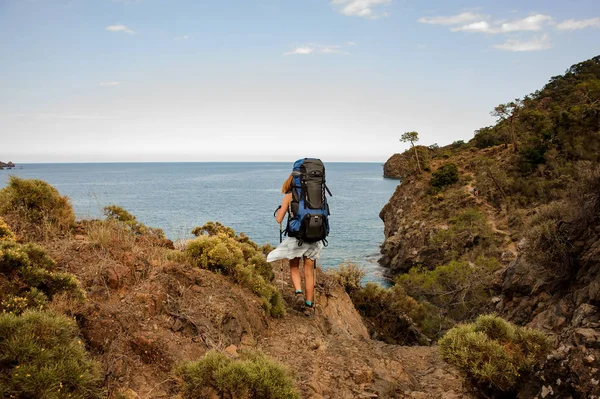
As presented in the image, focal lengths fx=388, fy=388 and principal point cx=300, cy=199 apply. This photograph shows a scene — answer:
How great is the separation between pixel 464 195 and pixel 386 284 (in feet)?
39.6

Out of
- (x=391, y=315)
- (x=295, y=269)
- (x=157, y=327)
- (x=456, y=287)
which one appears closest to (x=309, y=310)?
(x=295, y=269)

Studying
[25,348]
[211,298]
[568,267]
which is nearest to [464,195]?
[568,267]

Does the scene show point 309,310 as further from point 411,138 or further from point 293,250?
point 411,138

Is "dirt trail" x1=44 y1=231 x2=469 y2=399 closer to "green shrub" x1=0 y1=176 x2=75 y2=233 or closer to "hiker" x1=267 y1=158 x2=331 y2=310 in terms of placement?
"green shrub" x1=0 y1=176 x2=75 y2=233

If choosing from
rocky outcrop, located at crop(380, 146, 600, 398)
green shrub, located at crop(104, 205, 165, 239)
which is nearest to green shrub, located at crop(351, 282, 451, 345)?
rocky outcrop, located at crop(380, 146, 600, 398)

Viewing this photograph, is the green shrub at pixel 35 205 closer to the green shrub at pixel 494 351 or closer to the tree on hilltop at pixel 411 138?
the green shrub at pixel 494 351

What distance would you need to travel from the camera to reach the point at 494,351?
4801 mm

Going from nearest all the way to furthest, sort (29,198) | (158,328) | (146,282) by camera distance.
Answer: (158,328), (146,282), (29,198)

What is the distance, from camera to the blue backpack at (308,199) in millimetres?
6105

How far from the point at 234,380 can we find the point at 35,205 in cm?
609

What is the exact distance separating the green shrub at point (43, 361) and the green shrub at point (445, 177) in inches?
1602

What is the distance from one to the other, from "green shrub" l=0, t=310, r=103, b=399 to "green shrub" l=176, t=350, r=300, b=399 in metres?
0.82

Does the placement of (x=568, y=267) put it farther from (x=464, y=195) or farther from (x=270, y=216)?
(x=270, y=216)

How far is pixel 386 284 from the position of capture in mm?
32094
